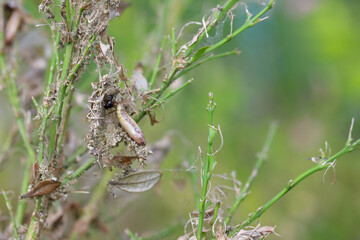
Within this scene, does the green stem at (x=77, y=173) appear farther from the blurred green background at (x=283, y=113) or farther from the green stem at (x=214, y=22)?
the blurred green background at (x=283, y=113)

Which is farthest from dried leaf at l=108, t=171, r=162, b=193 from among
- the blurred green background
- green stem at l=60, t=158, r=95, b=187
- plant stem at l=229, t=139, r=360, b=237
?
the blurred green background

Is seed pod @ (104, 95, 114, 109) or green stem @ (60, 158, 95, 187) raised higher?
seed pod @ (104, 95, 114, 109)

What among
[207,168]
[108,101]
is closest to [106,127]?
[108,101]

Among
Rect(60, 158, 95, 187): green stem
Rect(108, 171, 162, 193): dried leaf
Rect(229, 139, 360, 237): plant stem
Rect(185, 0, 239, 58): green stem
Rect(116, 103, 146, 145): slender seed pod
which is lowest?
Rect(229, 139, 360, 237): plant stem

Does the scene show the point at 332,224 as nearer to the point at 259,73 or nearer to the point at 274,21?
the point at 259,73

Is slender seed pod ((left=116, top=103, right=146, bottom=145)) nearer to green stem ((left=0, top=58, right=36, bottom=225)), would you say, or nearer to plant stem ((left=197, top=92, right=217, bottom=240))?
plant stem ((left=197, top=92, right=217, bottom=240))

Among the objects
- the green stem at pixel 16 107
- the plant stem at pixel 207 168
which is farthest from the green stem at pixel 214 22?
the green stem at pixel 16 107

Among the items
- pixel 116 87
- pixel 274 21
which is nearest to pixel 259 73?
pixel 274 21

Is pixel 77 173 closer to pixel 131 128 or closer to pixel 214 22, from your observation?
pixel 131 128
